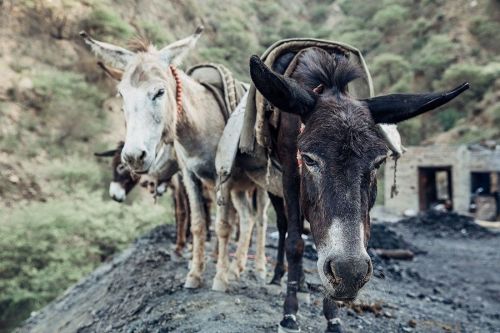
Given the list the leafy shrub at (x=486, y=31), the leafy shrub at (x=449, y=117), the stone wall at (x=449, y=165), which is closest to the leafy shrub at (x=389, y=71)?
the leafy shrub at (x=449, y=117)

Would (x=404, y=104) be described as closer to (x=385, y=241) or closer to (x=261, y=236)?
(x=261, y=236)

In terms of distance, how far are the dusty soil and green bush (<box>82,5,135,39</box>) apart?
18.1m

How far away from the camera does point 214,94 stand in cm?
473

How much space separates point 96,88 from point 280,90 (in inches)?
884

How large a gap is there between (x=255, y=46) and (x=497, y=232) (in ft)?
102

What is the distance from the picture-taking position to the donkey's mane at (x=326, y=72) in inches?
101

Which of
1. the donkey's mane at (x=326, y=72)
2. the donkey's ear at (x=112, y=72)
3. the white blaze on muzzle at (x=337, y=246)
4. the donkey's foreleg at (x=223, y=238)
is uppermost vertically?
the donkey's ear at (x=112, y=72)

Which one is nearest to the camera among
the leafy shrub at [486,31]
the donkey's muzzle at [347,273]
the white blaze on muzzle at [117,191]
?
the donkey's muzzle at [347,273]

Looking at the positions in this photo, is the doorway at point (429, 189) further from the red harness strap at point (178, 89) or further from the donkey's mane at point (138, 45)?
the donkey's mane at point (138, 45)

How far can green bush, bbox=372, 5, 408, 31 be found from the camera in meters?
A: 47.6

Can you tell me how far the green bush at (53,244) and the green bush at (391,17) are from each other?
4409 cm

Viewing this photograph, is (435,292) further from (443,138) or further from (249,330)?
(443,138)

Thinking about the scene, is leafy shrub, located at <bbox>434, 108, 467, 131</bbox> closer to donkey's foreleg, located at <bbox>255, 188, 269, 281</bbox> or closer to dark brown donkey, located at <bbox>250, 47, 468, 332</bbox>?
donkey's foreleg, located at <bbox>255, 188, 269, 281</bbox>

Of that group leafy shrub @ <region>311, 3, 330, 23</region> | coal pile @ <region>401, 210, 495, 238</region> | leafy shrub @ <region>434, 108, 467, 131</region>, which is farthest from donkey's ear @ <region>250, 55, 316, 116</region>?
leafy shrub @ <region>311, 3, 330, 23</region>
